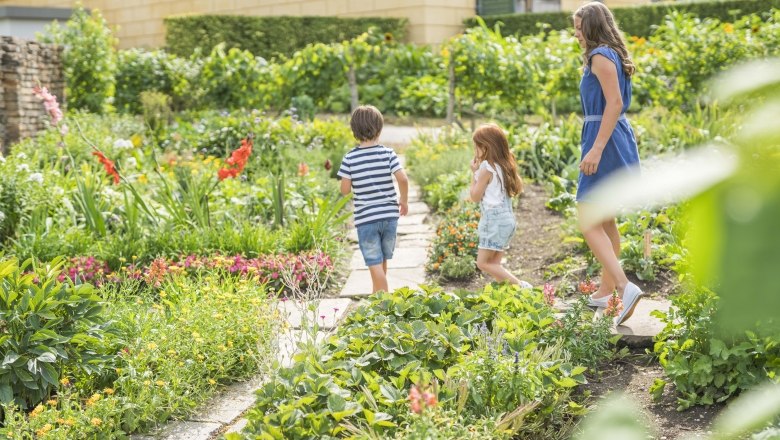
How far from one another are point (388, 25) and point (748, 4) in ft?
22.0

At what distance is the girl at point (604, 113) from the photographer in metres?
4.05

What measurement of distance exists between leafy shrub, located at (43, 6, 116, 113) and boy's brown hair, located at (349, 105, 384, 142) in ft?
25.9

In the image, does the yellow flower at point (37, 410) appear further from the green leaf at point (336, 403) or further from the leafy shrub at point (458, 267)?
the leafy shrub at point (458, 267)

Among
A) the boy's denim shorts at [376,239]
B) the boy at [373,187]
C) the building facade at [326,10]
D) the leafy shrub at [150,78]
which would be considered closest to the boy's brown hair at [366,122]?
the boy at [373,187]

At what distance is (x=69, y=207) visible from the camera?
21.0 ft

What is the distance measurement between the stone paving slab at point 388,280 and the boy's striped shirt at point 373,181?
59 centimetres

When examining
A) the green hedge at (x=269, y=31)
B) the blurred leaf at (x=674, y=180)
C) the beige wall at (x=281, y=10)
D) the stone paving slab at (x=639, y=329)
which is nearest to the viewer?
the blurred leaf at (x=674, y=180)

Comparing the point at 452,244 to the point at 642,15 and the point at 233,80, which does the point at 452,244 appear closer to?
the point at 233,80

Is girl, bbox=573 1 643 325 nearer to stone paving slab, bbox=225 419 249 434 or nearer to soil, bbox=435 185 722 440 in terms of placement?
soil, bbox=435 185 722 440

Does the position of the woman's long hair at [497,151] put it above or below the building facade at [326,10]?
below

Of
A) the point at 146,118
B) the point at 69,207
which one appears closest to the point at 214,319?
the point at 69,207

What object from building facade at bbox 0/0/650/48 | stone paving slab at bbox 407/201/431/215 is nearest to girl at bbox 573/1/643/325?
stone paving slab at bbox 407/201/431/215

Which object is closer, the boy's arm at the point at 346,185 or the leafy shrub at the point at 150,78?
the boy's arm at the point at 346,185

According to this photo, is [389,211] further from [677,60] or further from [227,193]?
[677,60]
